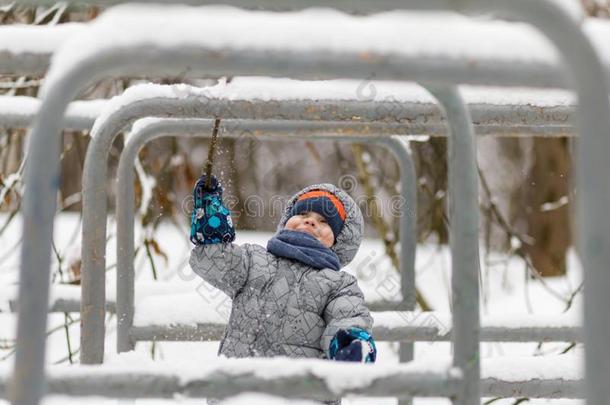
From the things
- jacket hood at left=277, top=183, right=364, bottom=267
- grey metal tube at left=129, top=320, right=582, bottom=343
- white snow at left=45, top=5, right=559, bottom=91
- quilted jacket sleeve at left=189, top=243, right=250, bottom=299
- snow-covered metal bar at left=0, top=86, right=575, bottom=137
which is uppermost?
snow-covered metal bar at left=0, top=86, right=575, bottom=137

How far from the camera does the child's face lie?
2.22 metres

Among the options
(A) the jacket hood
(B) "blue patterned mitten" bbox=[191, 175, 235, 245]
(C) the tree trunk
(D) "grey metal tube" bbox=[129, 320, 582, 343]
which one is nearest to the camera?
(B) "blue patterned mitten" bbox=[191, 175, 235, 245]

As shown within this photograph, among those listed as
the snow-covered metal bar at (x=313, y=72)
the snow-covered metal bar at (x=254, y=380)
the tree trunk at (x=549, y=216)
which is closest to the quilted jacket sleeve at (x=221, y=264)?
the snow-covered metal bar at (x=254, y=380)

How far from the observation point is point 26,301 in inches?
39.0

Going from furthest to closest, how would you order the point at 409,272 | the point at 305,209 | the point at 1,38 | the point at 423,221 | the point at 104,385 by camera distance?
the point at 423,221 → the point at 409,272 → the point at 305,209 → the point at 1,38 → the point at 104,385

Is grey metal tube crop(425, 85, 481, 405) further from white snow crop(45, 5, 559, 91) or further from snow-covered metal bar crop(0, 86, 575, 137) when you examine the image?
snow-covered metal bar crop(0, 86, 575, 137)

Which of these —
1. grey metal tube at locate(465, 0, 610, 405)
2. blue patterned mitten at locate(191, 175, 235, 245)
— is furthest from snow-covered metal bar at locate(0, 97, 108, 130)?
grey metal tube at locate(465, 0, 610, 405)

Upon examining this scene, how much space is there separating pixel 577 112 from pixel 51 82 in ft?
1.87

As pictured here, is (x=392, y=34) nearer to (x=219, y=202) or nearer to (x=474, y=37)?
(x=474, y=37)

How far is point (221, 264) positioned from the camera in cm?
210

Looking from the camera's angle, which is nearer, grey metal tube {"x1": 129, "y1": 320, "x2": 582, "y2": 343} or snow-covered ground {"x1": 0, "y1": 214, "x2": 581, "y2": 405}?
grey metal tube {"x1": 129, "y1": 320, "x2": 582, "y2": 343}

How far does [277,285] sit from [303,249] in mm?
104

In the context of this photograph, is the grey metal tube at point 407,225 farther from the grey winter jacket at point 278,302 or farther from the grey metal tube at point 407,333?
the grey winter jacket at point 278,302

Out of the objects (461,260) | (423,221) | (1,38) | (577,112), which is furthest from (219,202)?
(423,221)
